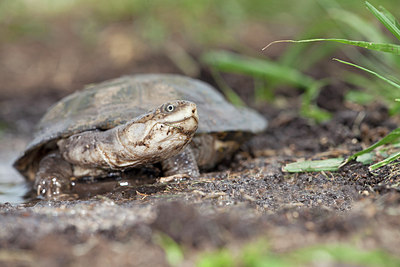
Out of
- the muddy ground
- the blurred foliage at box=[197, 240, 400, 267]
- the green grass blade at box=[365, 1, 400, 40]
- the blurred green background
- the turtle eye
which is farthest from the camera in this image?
the blurred green background

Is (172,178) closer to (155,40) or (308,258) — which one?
(308,258)

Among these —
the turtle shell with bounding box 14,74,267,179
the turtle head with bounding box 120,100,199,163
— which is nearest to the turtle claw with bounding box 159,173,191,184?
the turtle head with bounding box 120,100,199,163

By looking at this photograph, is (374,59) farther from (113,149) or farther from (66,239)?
(66,239)

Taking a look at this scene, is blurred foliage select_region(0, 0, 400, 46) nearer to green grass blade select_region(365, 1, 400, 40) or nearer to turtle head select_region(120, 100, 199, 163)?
turtle head select_region(120, 100, 199, 163)

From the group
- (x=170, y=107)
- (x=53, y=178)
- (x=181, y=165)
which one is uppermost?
(x=170, y=107)

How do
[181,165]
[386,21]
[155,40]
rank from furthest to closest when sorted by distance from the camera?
[155,40] → [181,165] → [386,21]

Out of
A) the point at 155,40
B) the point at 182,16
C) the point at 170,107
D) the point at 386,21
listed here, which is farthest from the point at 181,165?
the point at 182,16

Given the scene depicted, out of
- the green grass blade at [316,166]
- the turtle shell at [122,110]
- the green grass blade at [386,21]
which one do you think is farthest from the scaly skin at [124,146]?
the green grass blade at [386,21]
